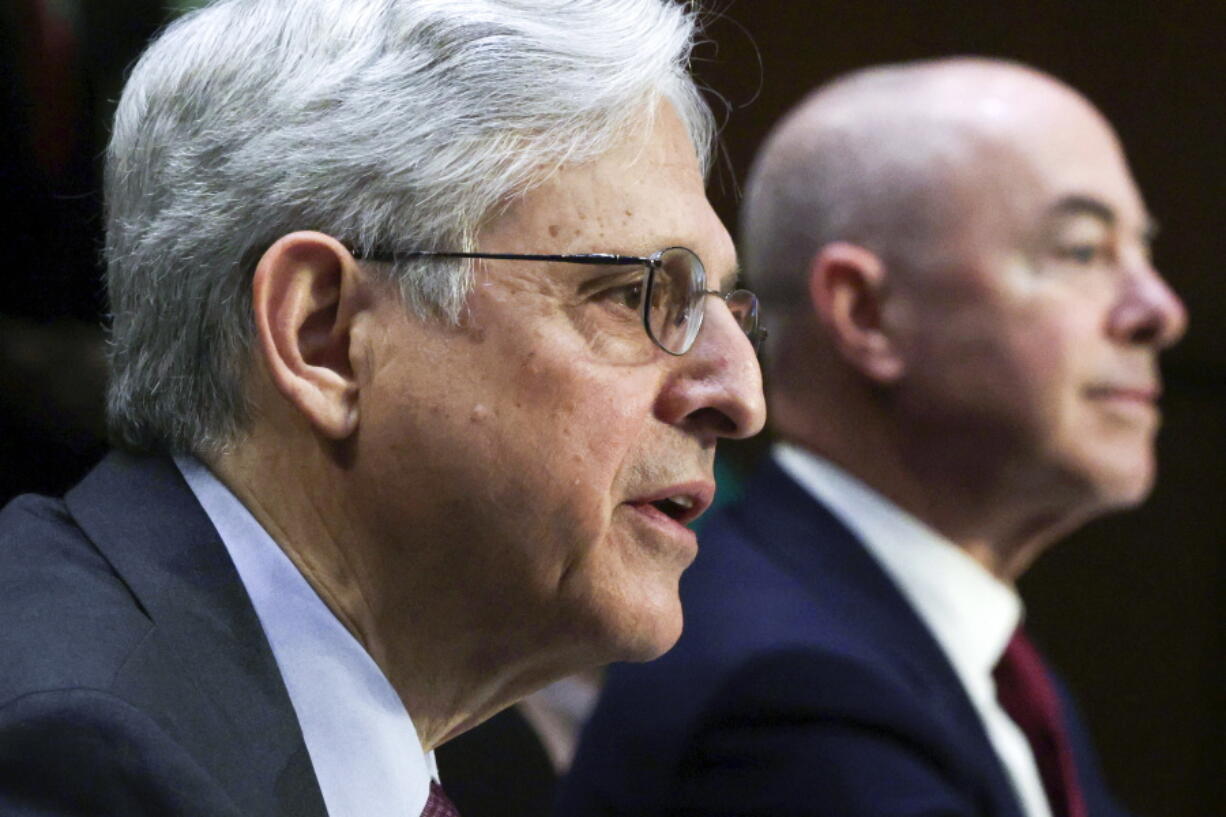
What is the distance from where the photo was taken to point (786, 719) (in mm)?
1662

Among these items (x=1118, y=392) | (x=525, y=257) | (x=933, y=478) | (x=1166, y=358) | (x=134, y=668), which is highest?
(x=525, y=257)

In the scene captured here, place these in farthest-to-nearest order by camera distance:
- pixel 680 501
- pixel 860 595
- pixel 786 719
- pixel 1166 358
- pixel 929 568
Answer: pixel 1166 358, pixel 929 568, pixel 860 595, pixel 786 719, pixel 680 501

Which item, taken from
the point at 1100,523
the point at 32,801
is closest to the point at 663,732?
the point at 32,801

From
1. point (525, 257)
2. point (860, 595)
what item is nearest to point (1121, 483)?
point (860, 595)

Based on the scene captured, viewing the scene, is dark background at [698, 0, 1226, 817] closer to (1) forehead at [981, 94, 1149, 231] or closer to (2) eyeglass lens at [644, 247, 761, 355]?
(1) forehead at [981, 94, 1149, 231]

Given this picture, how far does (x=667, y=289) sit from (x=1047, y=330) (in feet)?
3.35

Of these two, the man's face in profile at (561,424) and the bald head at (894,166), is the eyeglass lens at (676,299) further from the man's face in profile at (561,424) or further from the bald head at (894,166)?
the bald head at (894,166)

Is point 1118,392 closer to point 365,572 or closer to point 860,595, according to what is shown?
point 860,595

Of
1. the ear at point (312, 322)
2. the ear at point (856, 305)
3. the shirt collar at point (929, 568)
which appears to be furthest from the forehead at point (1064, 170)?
the ear at point (312, 322)

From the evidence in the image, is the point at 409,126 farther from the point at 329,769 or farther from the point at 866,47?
the point at 866,47

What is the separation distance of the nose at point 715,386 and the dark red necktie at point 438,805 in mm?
356

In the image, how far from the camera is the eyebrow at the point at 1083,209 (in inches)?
82.4

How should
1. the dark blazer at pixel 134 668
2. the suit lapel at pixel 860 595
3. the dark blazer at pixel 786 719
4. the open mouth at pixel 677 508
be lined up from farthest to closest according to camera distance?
the suit lapel at pixel 860 595
the dark blazer at pixel 786 719
the open mouth at pixel 677 508
the dark blazer at pixel 134 668

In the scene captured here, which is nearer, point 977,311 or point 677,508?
point 677,508
